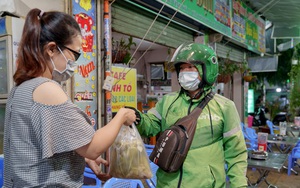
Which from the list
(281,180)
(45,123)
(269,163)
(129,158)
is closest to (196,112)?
(129,158)

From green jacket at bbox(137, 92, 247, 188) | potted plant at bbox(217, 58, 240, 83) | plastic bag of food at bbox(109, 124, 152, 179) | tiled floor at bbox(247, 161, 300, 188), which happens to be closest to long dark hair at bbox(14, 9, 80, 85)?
plastic bag of food at bbox(109, 124, 152, 179)

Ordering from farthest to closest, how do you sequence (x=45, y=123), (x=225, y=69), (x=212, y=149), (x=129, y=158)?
(x=225, y=69) < (x=212, y=149) < (x=129, y=158) < (x=45, y=123)

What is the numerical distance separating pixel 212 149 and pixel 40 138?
106cm

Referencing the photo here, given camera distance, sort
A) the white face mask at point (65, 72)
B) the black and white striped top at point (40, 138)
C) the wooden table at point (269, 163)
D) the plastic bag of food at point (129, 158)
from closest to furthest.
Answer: the black and white striped top at point (40, 138)
the white face mask at point (65, 72)
the plastic bag of food at point (129, 158)
the wooden table at point (269, 163)

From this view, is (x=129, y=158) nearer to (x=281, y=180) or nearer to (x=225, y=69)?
(x=281, y=180)

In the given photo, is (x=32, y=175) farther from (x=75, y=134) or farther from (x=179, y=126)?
(x=179, y=126)

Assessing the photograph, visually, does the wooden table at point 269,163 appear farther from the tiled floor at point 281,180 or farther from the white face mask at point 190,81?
the white face mask at point 190,81

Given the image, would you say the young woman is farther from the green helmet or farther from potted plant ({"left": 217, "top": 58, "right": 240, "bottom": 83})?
potted plant ({"left": 217, "top": 58, "right": 240, "bottom": 83})

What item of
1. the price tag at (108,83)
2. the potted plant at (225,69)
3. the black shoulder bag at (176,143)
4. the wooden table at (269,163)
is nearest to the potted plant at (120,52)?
the price tag at (108,83)

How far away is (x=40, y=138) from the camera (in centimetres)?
112

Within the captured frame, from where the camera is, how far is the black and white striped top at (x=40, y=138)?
3.65 ft

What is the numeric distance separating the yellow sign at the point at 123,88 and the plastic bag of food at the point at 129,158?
2.47 metres

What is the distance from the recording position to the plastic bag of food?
1617 millimetres

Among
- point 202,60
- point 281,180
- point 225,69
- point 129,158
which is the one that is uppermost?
point 225,69
